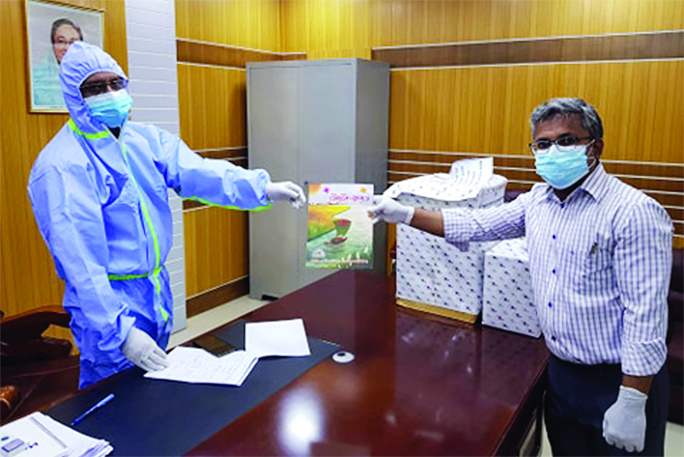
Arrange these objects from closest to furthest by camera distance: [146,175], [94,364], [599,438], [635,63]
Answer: [599,438]
[94,364]
[146,175]
[635,63]

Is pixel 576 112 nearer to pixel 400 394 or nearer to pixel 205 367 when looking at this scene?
pixel 400 394

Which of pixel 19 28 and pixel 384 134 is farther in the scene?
pixel 384 134

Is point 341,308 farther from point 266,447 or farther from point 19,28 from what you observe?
point 19,28

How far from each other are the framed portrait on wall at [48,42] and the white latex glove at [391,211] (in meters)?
2.14

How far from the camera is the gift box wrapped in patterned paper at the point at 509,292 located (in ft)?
6.21

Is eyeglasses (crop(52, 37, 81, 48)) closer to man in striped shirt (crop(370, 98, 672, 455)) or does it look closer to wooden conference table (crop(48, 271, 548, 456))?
wooden conference table (crop(48, 271, 548, 456))

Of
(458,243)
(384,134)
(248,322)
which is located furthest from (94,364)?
(384,134)

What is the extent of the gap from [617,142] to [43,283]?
12.2 ft

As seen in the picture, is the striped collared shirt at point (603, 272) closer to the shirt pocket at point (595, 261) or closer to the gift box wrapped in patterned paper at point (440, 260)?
the shirt pocket at point (595, 261)

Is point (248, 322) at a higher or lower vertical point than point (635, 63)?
lower

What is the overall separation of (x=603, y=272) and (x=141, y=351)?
1301 mm

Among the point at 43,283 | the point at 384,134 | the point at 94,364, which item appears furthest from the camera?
the point at 384,134

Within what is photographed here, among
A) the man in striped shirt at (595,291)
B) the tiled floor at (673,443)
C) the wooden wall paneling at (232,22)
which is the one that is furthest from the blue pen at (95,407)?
the wooden wall paneling at (232,22)

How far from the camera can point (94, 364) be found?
188cm
